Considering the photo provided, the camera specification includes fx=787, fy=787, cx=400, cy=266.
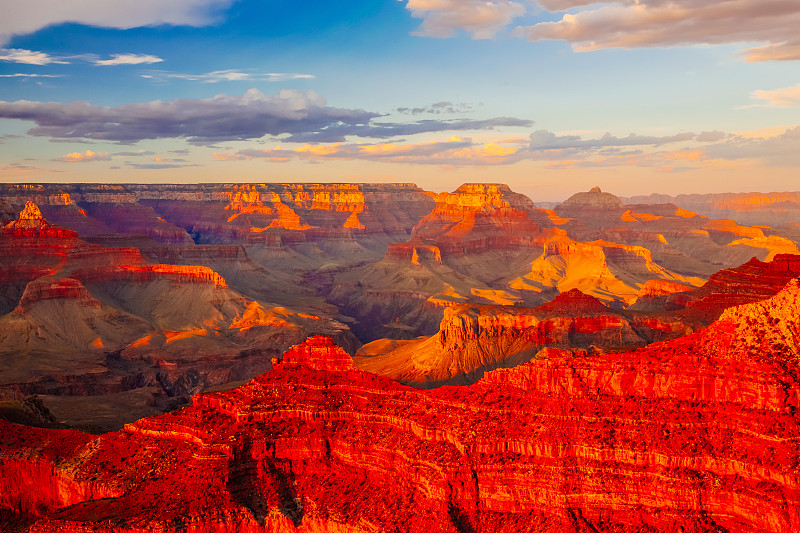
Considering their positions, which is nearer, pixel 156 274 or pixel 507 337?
pixel 507 337

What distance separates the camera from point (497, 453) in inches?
1462

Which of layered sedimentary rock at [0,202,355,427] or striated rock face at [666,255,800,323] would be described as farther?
layered sedimentary rock at [0,202,355,427]

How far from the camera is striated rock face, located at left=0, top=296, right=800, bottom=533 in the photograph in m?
34.2

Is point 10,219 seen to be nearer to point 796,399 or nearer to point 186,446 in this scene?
point 186,446

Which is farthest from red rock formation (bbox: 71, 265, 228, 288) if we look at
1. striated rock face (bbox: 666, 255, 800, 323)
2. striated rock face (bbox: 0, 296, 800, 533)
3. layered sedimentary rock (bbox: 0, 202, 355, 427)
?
striated rock face (bbox: 0, 296, 800, 533)

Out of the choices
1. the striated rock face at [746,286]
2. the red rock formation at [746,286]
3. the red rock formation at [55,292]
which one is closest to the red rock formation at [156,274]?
the red rock formation at [55,292]

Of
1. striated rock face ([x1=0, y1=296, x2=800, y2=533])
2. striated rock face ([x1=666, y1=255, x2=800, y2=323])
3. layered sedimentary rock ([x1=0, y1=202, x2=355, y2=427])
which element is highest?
striated rock face ([x1=0, y1=296, x2=800, y2=533])

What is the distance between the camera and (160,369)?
413ft

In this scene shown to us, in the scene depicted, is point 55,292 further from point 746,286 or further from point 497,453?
point 497,453

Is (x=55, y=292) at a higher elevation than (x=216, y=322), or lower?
higher

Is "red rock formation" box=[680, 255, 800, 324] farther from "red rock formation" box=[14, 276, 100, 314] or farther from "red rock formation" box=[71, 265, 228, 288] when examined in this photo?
"red rock formation" box=[14, 276, 100, 314]

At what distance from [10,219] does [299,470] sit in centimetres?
17839

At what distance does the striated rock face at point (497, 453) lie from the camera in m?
34.2

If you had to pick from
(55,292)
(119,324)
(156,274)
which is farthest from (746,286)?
(156,274)
